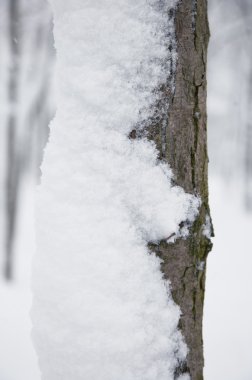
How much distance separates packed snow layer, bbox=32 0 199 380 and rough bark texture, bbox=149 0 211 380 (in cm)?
3

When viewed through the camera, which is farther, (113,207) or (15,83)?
(15,83)

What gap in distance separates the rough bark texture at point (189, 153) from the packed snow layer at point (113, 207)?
1.2 inches

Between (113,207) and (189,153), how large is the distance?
257mm

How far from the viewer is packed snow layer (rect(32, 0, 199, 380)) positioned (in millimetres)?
712

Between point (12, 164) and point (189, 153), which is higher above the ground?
point (12, 164)

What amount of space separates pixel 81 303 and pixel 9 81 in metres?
5.41

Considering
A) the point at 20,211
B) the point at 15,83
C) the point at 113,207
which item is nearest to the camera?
the point at 113,207

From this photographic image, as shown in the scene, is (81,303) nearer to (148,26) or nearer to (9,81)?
(148,26)

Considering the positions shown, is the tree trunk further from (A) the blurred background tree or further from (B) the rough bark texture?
(B) the rough bark texture

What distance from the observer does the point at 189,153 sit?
755 millimetres

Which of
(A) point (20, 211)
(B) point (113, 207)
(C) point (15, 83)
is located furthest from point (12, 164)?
(B) point (113, 207)

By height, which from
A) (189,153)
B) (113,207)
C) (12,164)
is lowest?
(113,207)

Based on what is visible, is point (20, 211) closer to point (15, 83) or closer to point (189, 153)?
point (15, 83)

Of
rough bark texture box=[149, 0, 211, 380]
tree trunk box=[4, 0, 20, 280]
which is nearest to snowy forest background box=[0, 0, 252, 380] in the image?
tree trunk box=[4, 0, 20, 280]
